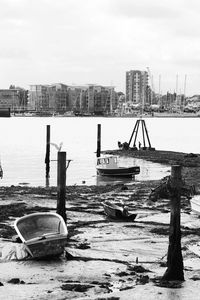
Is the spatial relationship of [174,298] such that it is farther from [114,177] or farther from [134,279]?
[114,177]

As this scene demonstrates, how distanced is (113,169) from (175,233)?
3241 cm

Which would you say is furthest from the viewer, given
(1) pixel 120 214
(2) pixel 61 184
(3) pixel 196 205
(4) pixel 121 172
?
(4) pixel 121 172

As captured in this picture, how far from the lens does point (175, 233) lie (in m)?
14.6

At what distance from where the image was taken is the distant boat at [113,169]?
46.6 metres

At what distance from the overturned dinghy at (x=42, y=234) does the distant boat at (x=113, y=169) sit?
27595mm

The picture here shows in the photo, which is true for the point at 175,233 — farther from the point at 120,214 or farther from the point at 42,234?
the point at 120,214

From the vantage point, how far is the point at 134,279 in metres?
15.2

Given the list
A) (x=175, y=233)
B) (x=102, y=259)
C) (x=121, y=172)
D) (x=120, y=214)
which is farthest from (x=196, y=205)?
(x=121, y=172)

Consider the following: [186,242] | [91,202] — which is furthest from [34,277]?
[91,202]

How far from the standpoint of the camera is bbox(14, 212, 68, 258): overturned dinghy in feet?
55.8

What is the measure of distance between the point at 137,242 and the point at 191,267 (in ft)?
11.0

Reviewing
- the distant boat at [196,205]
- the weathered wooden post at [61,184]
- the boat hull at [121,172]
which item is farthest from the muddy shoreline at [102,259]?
the boat hull at [121,172]

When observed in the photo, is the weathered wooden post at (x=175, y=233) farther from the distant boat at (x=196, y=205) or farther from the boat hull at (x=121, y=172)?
the boat hull at (x=121, y=172)

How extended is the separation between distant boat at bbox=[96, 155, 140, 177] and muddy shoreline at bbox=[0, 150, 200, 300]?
17.6 meters
